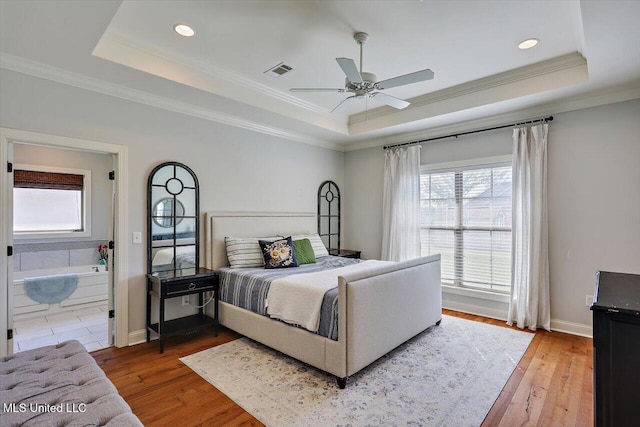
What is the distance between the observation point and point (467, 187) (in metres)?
4.45

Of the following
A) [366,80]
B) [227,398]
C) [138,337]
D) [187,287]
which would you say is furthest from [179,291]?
[366,80]

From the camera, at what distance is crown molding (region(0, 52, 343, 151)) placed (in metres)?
2.68

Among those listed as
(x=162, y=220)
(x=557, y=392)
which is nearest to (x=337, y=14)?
(x=162, y=220)

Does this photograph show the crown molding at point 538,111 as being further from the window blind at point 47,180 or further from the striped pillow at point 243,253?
the window blind at point 47,180

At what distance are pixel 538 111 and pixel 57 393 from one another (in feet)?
16.1

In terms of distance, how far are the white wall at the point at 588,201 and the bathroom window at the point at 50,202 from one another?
6.71m

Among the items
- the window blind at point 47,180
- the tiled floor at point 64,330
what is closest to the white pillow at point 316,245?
the tiled floor at point 64,330

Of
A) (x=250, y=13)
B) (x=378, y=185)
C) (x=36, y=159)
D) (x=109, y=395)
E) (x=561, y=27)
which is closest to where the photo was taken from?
(x=109, y=395)

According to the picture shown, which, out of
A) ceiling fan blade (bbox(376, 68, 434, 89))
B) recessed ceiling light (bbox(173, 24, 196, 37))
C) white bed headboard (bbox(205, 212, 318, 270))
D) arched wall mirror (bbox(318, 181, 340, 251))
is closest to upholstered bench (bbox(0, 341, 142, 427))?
white bed headboard (bbox(205, 212, 318, 270))

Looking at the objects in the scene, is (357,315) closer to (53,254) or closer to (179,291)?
(179,291)

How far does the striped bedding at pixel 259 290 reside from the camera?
8.38ft

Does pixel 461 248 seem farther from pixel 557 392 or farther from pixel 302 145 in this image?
pixel 302 145

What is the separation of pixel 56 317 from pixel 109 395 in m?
3.89

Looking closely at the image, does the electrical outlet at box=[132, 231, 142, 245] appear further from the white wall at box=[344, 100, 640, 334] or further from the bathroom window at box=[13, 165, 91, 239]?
the white wall at box=[344, 100, 640, 334]
